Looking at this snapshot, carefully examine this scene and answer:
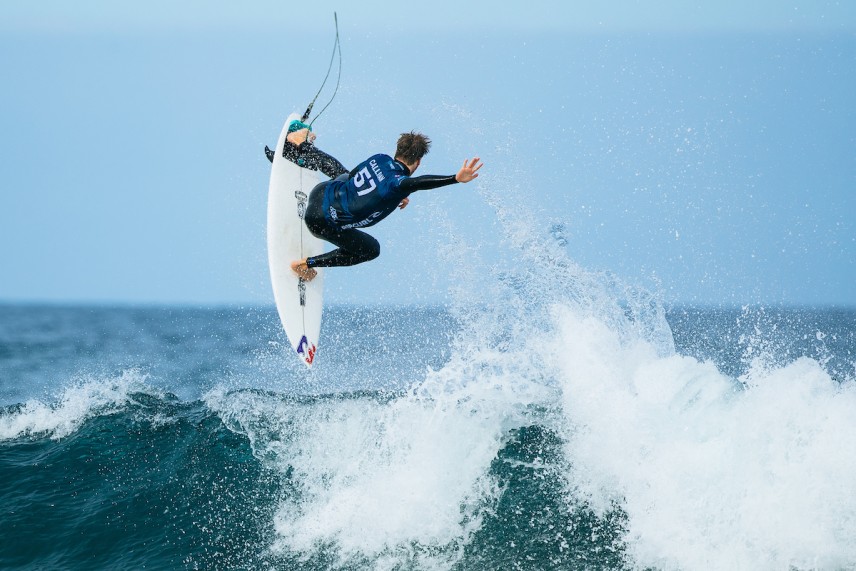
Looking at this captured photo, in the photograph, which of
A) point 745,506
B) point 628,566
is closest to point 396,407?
point 628,566

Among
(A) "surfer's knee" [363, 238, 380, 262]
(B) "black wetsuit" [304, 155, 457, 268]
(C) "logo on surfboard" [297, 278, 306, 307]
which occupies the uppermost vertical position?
(B) "black wetsuit" [304, 155, 457, 268]

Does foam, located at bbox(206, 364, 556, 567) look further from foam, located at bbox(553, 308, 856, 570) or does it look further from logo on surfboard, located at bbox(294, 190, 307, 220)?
logo on surfboard, located at bbox(294, 190, 307, 220)

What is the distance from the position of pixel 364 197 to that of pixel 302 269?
159 centimetres

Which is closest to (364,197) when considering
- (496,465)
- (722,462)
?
(496,465)

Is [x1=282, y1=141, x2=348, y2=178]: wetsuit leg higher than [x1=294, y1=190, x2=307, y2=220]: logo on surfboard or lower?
higher

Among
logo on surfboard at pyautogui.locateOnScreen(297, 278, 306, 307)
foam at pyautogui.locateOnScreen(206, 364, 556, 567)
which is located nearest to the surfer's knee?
logo on surfboard at pyautogui.locateOnScreen(297, 278, 306, 307)

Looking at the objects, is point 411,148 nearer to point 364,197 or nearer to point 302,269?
point 364,197

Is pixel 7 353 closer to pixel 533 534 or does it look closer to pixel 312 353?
pixel 312 353

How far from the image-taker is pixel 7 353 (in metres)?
23.9

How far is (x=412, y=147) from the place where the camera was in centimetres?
646

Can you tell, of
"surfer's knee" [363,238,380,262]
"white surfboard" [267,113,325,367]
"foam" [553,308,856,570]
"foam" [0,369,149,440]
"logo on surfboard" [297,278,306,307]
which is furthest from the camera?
"foam" [0,369,149,440]

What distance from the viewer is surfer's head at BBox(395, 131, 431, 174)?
21.2ft

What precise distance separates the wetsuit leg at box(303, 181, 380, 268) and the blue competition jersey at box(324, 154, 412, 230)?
10 cm

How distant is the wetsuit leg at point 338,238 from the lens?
285 inches
